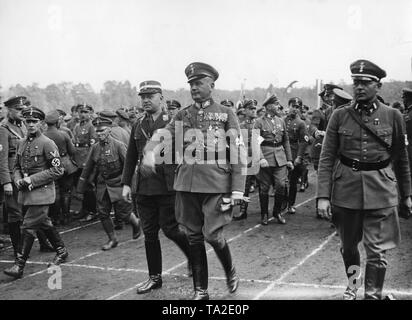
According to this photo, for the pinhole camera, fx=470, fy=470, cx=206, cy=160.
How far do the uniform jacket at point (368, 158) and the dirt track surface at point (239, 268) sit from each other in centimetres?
108

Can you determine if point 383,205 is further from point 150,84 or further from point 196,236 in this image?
point 150,84

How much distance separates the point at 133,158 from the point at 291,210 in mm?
4577

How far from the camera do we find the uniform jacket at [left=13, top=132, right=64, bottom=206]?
6035mm

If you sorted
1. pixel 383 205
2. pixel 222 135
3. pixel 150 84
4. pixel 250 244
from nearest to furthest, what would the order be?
pixel 383 205 → pixel 222 135 → pixel 150 84 → pixel 250 244

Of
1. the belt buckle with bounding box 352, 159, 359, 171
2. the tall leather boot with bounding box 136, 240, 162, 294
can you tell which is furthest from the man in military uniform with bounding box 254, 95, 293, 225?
the belt buckle with bounding box 352, 159, 359, 171

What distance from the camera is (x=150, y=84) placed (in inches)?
202

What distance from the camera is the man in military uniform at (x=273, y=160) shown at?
8211 millimetres

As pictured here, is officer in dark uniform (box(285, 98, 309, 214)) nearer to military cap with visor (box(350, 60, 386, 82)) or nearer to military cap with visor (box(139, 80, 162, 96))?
military cap with visor (box(139, 80, 162, 96))

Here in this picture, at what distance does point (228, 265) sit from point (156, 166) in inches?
50.9

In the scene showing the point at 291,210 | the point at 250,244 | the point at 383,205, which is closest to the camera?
the point at 383,205

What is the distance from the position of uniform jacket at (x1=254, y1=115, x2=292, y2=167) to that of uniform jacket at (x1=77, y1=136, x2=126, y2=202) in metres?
2.58

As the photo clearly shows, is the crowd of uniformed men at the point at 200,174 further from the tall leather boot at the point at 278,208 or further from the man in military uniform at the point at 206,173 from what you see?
the tall leather boot at the point at 278,208
